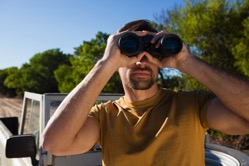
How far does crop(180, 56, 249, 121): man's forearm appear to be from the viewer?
1577mm

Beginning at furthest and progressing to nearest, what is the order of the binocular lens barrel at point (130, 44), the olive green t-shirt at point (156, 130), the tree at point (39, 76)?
the tree at point (39, 76), the binocular lens barrel at point (130, 44), the olive green t-shirt at point (156, 130)

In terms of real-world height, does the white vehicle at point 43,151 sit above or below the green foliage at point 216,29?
below

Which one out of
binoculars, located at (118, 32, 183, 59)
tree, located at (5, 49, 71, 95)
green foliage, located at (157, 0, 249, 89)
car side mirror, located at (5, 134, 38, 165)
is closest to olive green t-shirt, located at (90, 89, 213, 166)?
binoculars, located at (118, 32, 183, 59)

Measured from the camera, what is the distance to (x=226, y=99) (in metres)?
1.59

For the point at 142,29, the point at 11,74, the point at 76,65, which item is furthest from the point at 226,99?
the point at 11,74

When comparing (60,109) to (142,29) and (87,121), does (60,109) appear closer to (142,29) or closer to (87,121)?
(87,121)

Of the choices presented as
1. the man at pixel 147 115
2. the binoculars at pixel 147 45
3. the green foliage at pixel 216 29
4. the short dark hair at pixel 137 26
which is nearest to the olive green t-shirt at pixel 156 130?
the man at pixel 147 115

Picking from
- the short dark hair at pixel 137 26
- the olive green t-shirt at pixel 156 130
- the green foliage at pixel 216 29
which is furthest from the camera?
the green foliage at pixel 216 29

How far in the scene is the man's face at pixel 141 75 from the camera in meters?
1.69

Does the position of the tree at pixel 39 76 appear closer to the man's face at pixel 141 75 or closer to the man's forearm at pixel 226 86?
the man's face at pixel 141 75

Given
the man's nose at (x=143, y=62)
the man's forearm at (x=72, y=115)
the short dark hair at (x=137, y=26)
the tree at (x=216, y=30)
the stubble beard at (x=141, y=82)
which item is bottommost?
the man's forearm at (x=72, y=115)

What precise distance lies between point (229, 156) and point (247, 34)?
6.08 meters

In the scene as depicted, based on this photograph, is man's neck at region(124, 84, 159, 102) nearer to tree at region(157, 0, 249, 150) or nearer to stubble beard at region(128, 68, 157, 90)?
stubble beard at region(128, 68, 157, 90)

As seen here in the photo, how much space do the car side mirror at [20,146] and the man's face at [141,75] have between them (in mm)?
1030
